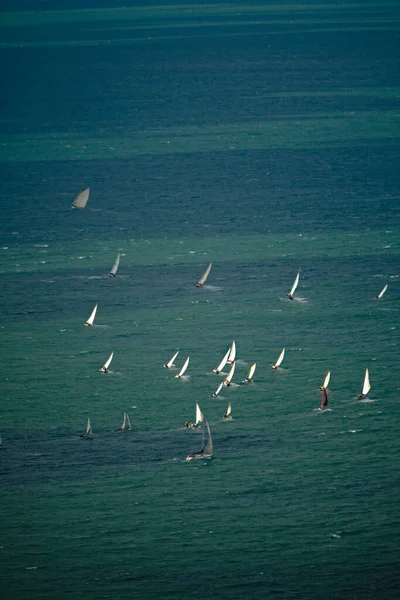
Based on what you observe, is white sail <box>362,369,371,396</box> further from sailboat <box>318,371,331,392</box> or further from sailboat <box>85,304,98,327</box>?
sailboat <box>85,304,98,327</box>

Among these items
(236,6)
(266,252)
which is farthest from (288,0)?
(266,252)

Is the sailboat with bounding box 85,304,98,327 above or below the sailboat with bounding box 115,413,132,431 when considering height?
below

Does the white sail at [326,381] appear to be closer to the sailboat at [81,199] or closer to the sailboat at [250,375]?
the sailboat at [250,375]

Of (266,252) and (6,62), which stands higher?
(266,252)

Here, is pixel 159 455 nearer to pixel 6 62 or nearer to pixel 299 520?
pixel 299 520

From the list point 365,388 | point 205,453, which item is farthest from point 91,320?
point 205,453

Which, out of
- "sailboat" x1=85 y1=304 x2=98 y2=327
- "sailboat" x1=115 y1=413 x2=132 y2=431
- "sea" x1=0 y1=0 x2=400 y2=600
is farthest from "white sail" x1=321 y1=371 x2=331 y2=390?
"sailboat" x1=85 y1=304 x2=98 y2=327

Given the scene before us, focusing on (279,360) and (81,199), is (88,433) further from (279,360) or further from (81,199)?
(81,199)
